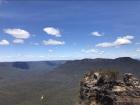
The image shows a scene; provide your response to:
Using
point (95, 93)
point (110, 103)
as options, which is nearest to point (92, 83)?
point (95, 93)

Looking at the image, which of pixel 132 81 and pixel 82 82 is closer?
pixel 132 81

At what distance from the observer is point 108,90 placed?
89625 mm

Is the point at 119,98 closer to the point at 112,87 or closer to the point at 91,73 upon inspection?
the point at 112,87

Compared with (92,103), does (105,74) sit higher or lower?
higher

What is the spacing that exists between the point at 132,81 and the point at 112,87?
5.89 m

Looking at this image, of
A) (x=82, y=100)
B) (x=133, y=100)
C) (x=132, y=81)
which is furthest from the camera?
(x=82, y=100)

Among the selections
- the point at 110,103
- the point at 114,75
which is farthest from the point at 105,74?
the point at 110,103

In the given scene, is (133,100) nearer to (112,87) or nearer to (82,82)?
(112,87)

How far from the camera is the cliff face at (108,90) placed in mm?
85062

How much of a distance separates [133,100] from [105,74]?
39.6 ft

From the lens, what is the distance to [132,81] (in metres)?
89.8

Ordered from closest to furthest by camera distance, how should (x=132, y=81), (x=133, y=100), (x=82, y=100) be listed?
(x=133, y=100) < (x=132, y=81) < (x=82, y=100)

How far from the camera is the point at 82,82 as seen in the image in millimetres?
98562

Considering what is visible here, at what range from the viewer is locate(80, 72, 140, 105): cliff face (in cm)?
8506
